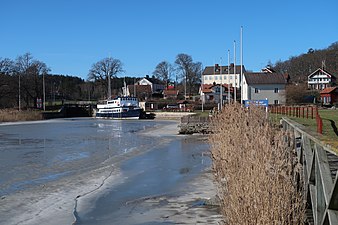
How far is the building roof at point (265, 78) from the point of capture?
90.5 m

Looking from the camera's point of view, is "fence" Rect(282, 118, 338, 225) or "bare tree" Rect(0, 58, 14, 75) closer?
"fence" Rect(282, 118, 338, 225)

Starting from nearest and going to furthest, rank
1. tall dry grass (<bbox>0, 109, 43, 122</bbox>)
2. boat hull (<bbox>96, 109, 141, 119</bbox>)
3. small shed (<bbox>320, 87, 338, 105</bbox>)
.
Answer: small shed (<bbox>320, 87, 338, 105</bbox>) < tall dry grass (<bbox>0, 109, 43, 122</bbox>) < boat hull (<bbox>96, 109, 141, 119</bbox>)

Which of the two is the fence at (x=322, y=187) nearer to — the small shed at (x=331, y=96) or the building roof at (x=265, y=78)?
the small shed at (x=331, y=96)

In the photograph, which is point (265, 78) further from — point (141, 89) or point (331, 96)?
point (141, 89)

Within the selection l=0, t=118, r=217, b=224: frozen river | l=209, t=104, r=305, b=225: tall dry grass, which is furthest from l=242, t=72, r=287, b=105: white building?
l=209, t=104, r=305, b=225: tall dry grass

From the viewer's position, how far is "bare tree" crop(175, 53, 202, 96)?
134500mm

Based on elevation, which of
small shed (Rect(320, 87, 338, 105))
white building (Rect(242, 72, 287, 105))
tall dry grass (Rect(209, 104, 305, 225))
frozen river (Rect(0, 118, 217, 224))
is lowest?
frozen river (Rect(0, 118, 217, 224))

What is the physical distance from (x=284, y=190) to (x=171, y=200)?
6.61 m

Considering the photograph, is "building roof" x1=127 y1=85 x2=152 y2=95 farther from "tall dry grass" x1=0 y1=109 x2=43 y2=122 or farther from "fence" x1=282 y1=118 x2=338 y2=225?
"fence" x1=282 y1=118 x2=338 y2=225

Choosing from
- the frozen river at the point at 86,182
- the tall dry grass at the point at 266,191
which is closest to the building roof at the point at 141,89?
the frozen river at the point at 86,182

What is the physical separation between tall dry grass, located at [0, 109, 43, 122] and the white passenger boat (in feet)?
48.5

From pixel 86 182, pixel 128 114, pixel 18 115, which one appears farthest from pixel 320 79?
pixel 86 182

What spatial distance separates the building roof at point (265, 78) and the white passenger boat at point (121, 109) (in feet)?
80.4

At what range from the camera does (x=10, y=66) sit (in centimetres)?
9969
